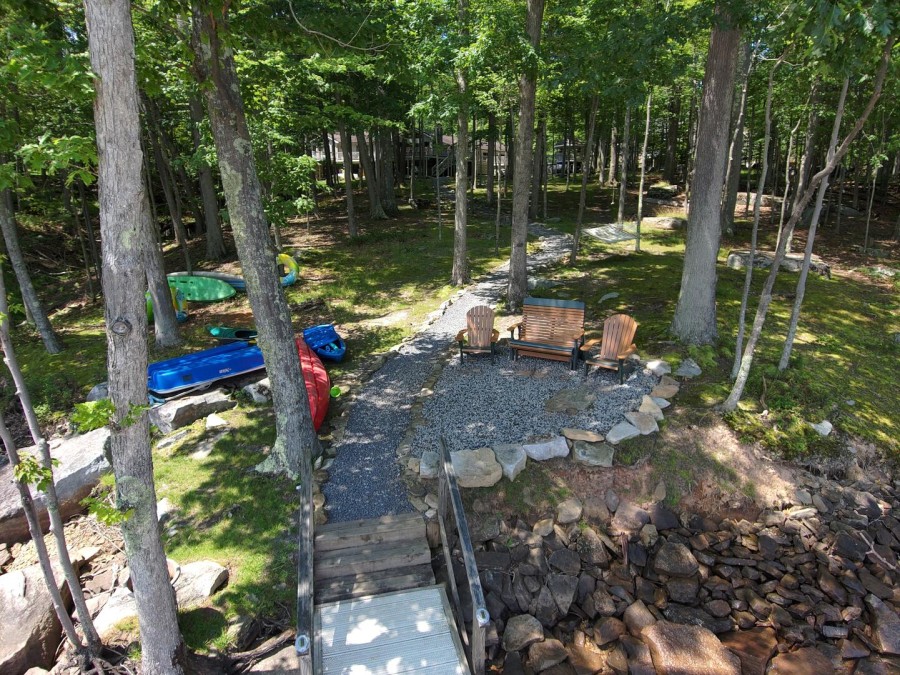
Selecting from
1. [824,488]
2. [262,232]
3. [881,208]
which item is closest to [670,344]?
[824,488]

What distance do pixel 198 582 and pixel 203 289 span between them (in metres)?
10.6

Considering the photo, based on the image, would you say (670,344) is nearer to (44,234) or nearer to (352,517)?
(352,517)

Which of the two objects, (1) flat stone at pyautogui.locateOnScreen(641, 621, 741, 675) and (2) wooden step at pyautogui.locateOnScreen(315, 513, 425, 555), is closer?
(1) flat stone at pyautogui.locateOnScreen(641, 621, 741, 675)

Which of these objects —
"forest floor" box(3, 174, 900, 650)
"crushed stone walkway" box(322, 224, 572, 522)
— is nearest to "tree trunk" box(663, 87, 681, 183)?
"forest floor" box(3, 174, 900, 650)

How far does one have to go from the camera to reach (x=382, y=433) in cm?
695

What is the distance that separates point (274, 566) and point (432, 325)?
6524 mm

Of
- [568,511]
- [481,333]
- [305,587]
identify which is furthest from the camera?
[481,333]

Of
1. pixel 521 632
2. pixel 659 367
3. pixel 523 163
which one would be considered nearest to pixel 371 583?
pixel 521 632

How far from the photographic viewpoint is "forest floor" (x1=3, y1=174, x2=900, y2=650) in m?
5.58

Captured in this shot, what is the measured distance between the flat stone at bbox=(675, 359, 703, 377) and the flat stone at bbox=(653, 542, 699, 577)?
290 cm

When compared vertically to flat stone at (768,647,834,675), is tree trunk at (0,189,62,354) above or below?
above

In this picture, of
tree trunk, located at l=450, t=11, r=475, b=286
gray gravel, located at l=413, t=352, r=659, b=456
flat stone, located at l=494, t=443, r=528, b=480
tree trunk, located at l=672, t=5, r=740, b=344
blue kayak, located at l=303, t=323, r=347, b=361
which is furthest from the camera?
tree trunk, located at l=450, t=11, r=475, b=286

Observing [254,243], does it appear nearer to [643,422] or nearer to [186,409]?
[186,409]

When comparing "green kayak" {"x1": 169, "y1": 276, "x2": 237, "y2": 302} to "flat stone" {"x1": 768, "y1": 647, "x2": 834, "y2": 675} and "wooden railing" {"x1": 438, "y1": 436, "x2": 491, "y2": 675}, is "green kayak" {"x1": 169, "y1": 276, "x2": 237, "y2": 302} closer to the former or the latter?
Answer: "wooden railing" {"x1": 438, "y1": 436, "x2": 491, "y2": 675}
